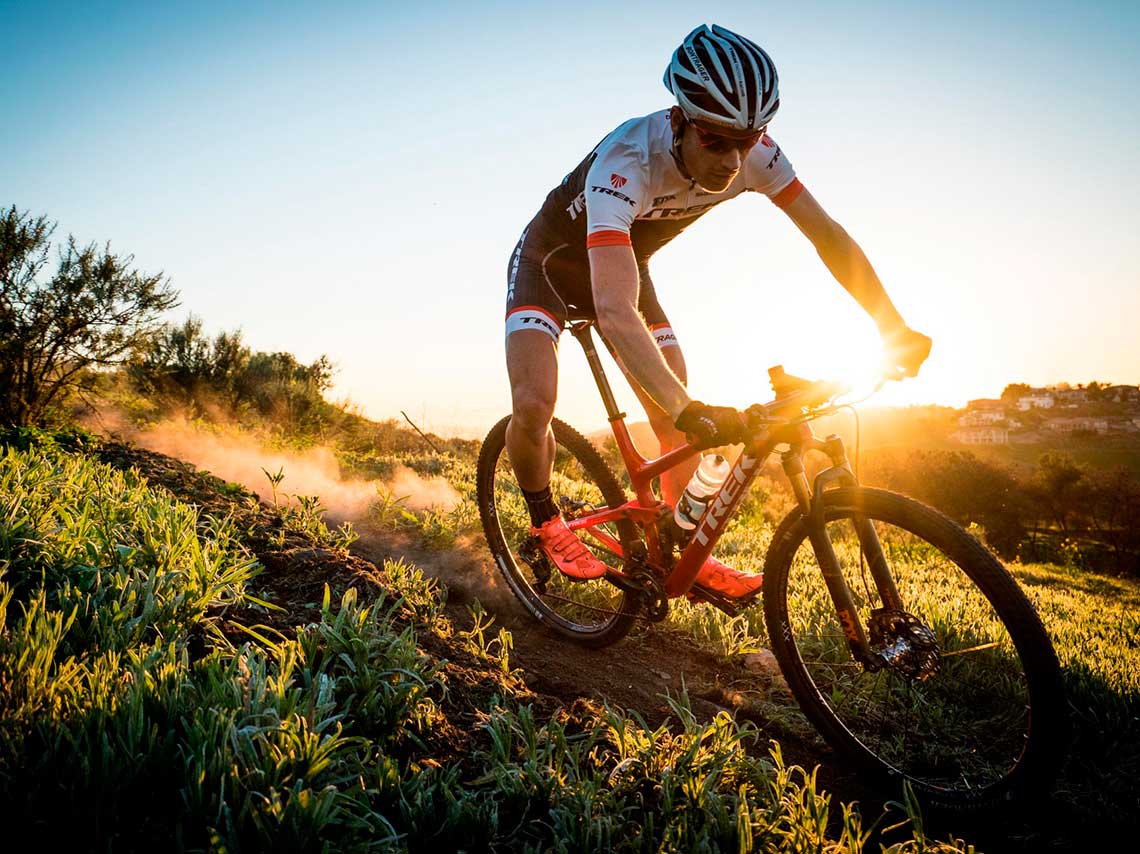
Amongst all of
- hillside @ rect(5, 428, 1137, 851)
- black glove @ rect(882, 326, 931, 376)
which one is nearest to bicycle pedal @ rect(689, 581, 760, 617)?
hillside @ rect(5, 428, 1137, 851)

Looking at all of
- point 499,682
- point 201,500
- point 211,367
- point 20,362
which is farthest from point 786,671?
point 211,367

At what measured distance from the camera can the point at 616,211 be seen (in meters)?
2.85

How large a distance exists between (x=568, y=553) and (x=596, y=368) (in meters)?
1.10

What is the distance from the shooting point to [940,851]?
1.83 metres

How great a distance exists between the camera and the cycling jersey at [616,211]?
2.91m

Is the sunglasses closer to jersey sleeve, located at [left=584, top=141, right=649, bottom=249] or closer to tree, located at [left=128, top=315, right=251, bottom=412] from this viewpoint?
jersey sleeve, located at [left=584, top=141, right=649, bottom=249]

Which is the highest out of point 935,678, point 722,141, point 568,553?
point 722,141

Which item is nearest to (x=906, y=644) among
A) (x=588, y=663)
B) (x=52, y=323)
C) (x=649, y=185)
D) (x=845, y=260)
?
(x=588, y=663)

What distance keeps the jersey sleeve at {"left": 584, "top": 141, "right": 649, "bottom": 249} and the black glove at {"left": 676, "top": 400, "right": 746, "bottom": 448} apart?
90 centimetres

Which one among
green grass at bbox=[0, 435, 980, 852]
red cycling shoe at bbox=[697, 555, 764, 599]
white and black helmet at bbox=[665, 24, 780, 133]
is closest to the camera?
green grass at bbox=[0, 435, 980, 852]

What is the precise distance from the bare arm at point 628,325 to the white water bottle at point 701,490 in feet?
1.84

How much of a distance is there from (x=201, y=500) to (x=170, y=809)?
120 inches

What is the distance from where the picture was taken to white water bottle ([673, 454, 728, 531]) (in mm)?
2977

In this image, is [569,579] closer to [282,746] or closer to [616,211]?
[616,211]
